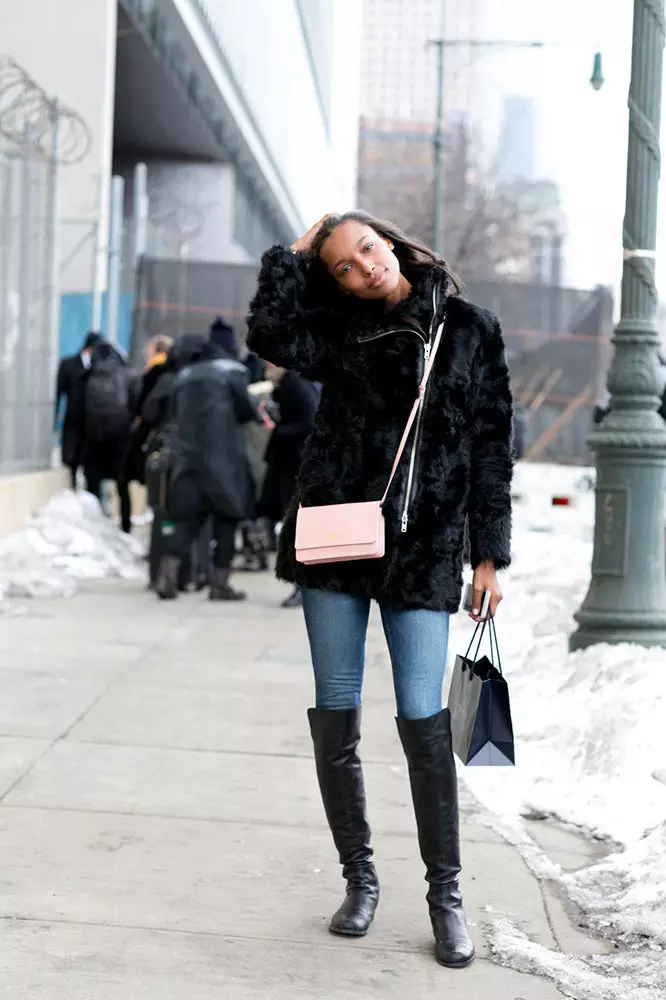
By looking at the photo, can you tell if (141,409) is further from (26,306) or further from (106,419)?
(26,306)

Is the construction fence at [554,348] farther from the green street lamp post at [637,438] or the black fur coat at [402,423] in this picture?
the black fur coat at [402,423]

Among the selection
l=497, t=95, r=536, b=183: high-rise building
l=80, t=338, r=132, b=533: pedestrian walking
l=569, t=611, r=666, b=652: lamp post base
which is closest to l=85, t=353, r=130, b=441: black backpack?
l=80, t=338, r=132, b=533: pedestrian walking

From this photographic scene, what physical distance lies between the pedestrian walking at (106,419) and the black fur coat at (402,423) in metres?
10.6

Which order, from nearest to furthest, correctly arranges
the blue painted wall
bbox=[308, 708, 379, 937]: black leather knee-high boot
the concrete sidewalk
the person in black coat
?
the concrete sidewalk → bbox=[308, 708, 379, 937]: black leather knee-high boot → the person in black coat → the blue painted wall

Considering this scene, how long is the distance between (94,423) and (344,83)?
87008 mm

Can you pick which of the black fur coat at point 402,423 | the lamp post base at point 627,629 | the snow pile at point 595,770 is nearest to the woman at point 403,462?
A: the black fur coat at point 402,423

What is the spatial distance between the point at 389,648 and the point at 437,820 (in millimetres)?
439

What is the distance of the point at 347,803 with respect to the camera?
3977 mm

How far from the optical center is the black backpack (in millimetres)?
14602

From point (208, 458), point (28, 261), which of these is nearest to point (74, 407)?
point (28, 261)

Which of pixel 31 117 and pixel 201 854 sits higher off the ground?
pixel 31 117

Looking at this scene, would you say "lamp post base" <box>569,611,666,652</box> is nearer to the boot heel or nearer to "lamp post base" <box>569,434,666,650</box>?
"lamp post base" <box>569,434,666,650</box>

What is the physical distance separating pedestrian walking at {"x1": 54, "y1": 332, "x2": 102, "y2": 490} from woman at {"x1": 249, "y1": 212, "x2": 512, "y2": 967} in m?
11.3

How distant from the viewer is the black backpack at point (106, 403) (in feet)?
47.9
